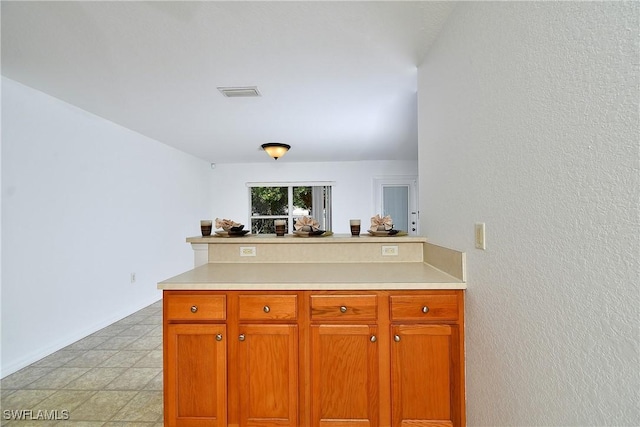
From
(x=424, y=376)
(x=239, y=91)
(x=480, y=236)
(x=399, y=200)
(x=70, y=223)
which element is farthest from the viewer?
(x=399, y=200)

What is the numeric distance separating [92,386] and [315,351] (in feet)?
6.19

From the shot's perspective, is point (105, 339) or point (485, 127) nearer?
point (485, 127)

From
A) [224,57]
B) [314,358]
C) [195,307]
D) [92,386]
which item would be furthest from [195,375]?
[224,57]

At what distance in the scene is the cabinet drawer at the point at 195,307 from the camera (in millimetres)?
1638

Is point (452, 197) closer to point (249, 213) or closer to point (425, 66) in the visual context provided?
point (425, 66)

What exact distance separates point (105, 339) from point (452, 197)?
11.6ft

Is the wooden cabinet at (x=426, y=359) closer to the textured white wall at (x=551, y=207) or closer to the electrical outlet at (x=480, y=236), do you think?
the textured white wall at (x=551, y=207)

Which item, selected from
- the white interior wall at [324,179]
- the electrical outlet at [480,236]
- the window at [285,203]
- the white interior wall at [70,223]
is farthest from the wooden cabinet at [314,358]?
the window at [285,203]

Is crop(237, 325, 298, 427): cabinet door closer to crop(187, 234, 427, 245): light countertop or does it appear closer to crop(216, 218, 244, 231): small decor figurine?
crop(187, 234, 427, 245): light countertop

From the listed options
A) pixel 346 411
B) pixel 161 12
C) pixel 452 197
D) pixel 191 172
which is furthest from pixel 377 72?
pixel 191 172

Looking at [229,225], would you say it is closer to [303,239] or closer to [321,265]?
[303,239]

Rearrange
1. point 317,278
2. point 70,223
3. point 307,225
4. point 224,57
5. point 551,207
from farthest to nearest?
point 70,223, point 307,225, point 224,57, point 317,278, point 551,207

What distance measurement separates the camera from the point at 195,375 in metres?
1.63

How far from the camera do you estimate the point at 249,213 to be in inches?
261
